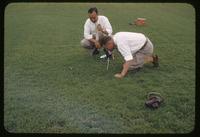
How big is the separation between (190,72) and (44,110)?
2127 mm

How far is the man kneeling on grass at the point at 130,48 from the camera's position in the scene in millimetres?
5090

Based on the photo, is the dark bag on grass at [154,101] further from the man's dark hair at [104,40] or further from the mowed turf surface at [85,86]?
the man's dark hair at [104,40]

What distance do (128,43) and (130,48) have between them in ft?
0.38

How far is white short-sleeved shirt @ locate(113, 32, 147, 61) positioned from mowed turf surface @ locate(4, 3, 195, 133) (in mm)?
294

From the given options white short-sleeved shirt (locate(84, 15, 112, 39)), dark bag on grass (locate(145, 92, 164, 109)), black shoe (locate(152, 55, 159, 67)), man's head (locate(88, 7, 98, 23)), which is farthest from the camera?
white short-sleeved shirt (locate(84, 15, 112, 39))

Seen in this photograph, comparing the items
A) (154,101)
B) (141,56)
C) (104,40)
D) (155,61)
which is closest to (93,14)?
(104,40)

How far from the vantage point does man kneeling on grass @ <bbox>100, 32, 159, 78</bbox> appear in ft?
16.7

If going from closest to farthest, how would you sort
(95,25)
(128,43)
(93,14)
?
(128,43), (93,14), (95,25)

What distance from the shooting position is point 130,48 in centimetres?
537

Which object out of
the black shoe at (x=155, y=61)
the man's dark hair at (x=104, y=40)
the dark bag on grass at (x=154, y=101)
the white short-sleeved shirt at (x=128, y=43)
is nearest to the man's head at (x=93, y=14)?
the man's dark hair at (x=104, y=40)

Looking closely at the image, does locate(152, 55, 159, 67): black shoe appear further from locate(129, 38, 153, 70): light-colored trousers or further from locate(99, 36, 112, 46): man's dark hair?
locate(99, 36, 112, 46): man's dark hair

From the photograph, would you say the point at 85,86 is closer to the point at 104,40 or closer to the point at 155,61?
the point at 104,40

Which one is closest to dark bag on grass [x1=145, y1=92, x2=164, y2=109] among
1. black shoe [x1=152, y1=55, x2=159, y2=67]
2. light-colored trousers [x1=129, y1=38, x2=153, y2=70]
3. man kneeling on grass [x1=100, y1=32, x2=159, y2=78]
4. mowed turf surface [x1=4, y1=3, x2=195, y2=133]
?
mowed turf surface [x1=4, y1=3, x2=195, y2=133]
